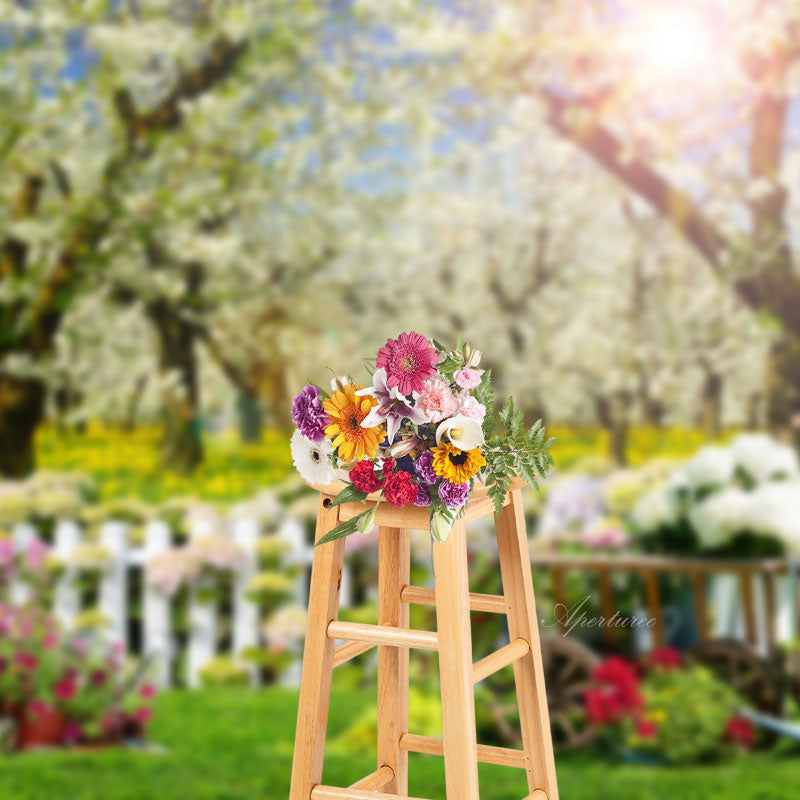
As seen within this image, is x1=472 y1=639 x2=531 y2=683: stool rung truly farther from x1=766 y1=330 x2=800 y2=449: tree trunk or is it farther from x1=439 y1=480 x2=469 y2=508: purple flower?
x1=766 y1=330 x2=800 y2=449: tree trunk

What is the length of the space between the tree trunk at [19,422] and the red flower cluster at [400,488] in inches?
202

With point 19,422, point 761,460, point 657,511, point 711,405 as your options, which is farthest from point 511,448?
point 711,405

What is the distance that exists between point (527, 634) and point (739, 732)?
2359 millimetres

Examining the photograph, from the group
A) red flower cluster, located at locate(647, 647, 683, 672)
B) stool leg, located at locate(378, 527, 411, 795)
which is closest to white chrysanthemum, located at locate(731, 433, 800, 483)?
red flower cluster, located at locate(647, 647, 683, 672)

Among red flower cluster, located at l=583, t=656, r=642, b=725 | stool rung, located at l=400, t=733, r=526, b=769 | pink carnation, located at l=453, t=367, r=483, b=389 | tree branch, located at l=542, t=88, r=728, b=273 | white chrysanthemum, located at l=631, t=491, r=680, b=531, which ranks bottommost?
red flower cluster, located at l=583, t=656, r=642, b=725

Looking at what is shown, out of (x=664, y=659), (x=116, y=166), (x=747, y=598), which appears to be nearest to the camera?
(x=747, y=598)

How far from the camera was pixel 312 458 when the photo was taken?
149cm

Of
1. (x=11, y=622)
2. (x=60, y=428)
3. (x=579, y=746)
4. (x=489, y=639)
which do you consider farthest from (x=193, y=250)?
(x=579, y=746)

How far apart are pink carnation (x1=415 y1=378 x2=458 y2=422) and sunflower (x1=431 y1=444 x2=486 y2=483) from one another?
4 centimetres

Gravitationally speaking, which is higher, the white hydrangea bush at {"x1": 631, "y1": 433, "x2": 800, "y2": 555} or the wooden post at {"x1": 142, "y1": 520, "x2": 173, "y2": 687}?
the white hydrangea bush at {"x1": 631, "y1": 433, "x2": 800, "y2": 555}

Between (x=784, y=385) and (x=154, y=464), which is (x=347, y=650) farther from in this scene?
(x=784, y=385)

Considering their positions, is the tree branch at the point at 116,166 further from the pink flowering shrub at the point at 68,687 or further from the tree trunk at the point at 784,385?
the tree trunk at the point at 784,385

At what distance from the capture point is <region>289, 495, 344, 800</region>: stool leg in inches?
61.1

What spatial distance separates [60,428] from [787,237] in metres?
4.53
